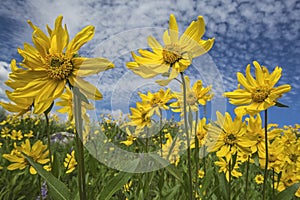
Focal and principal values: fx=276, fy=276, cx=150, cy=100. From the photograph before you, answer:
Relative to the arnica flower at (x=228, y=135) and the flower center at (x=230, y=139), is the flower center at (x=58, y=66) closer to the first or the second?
the arnica flower at (x=228, y=135)

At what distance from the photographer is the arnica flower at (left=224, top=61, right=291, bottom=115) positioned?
1.54 metres

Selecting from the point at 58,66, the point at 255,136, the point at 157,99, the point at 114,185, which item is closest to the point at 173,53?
the point at 58,66

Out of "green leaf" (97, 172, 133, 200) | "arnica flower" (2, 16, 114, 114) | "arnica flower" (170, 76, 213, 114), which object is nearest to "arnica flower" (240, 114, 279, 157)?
"arnica flower" (170, 76, 213, 114)

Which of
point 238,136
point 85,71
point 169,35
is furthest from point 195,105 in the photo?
point 85,71

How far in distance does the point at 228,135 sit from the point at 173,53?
87cm

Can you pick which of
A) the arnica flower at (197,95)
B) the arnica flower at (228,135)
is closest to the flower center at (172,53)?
the arnica flower at (228,135)

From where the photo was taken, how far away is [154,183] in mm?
3898

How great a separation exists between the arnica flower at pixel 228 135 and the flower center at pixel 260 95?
→ 26cm

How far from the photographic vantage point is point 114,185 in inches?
39.2

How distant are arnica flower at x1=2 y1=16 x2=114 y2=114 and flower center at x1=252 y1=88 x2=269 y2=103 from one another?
0.99 meters

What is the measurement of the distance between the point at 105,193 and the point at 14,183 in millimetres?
2613

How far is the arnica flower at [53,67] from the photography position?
0.99 metres

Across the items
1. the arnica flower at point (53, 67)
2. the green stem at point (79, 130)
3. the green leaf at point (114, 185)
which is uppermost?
the arnica flower at point (53, 67)

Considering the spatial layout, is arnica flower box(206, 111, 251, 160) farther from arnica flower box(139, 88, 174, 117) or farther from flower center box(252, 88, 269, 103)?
arnica flower box(139, 88, 174, 117)
